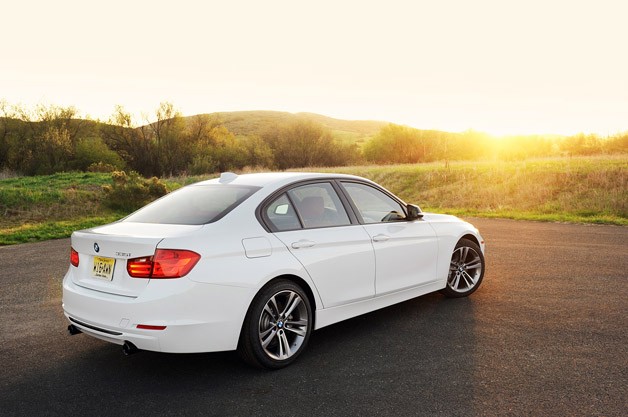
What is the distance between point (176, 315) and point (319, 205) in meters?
1.71

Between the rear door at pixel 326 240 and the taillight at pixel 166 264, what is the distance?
817 mm

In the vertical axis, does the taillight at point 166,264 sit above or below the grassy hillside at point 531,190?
above

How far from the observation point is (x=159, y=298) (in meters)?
3.83

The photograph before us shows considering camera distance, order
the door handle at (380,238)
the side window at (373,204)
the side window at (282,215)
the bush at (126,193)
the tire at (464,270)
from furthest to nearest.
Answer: the bush at (126,193) → the tire at (464,270) → the side window at (373,204) → the door handle at (380,238) → the side window at (282,215)

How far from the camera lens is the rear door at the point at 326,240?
4582 millimetres

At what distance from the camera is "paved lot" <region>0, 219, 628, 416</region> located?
369cm

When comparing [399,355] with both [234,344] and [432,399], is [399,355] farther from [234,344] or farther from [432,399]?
[234,344]

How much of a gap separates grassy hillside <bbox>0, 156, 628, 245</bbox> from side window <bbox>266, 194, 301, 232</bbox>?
11446 mm

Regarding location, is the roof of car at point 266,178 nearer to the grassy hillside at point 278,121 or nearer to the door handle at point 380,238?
the door handle at point 380,238

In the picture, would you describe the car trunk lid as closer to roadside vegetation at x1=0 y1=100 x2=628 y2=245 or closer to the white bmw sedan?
the white bmw sedan

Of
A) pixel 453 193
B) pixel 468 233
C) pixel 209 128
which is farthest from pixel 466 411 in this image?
pixel 209 128

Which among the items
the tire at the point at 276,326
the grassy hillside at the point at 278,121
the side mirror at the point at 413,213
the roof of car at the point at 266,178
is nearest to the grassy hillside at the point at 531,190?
the side mirror at the point at 413,213

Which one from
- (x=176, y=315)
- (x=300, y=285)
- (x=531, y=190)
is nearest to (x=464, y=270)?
(x=300, y=285)

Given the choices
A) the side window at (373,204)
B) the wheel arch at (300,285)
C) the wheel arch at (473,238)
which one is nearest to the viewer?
the wheel arch at (300,285)
